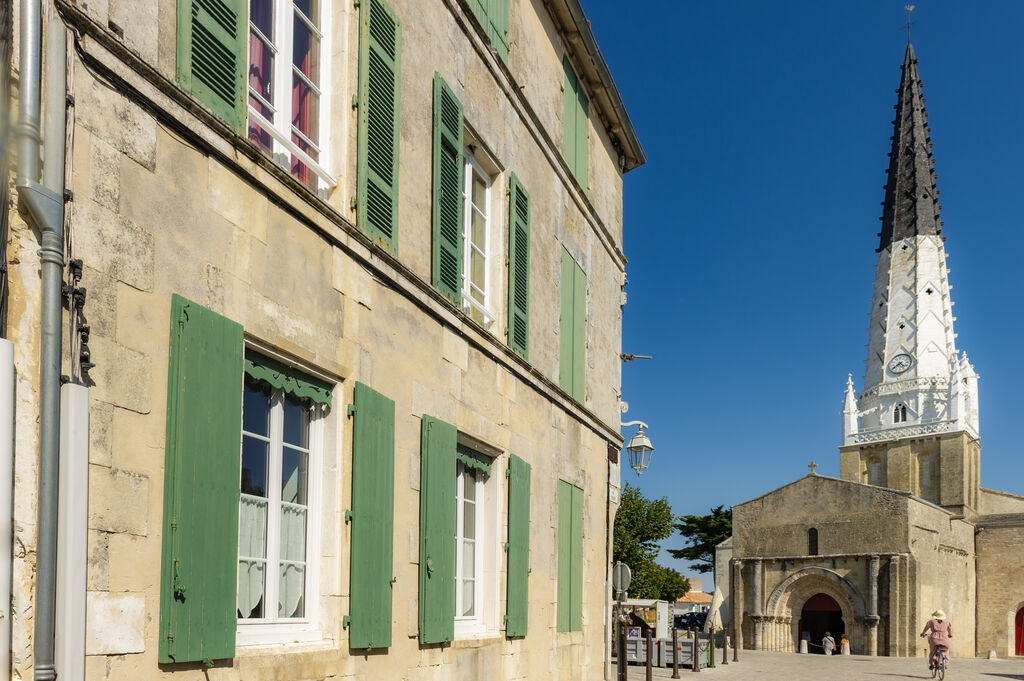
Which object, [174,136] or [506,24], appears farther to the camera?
[506,24]

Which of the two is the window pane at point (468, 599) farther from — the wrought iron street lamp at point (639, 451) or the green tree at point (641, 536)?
the green tree at point (641, 536)

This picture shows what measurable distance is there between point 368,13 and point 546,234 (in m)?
4.00

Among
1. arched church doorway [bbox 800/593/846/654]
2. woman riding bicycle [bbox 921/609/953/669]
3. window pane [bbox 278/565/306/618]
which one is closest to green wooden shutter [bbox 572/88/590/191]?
window pane [bbox 278/565/306/618]

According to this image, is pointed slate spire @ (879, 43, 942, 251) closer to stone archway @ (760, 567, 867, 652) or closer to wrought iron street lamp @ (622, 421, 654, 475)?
stone archway @ (760, 567, 867, 652)

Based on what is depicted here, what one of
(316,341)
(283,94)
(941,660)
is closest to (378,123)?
(283,94)

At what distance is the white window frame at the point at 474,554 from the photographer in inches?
311

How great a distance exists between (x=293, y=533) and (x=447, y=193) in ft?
9.95

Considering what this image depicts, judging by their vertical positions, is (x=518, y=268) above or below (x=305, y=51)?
below

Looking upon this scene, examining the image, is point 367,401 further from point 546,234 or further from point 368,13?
point 546,234

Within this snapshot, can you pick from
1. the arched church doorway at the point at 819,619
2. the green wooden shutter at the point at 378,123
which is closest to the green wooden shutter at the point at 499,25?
the green wooden shutter at the point at 378,123

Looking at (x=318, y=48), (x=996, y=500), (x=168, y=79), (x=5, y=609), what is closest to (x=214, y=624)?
(x=5, y=609)

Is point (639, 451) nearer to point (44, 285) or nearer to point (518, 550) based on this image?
point (518, 550)

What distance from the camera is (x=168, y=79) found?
14.9ft

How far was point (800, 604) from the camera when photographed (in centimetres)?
4550
